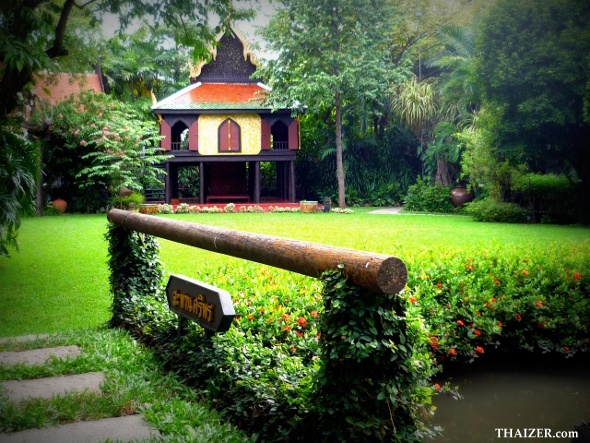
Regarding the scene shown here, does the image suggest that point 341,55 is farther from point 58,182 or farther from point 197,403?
point 197,403

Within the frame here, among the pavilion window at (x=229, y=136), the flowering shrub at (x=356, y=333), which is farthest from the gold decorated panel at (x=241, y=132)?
the flowering shrub at (x=356, y=333)

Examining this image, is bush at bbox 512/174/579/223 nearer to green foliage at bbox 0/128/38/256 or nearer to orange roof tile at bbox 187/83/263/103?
orange roof tile at bbox 187/83/263/103

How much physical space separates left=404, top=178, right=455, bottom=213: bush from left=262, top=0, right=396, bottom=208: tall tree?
4.51 meters

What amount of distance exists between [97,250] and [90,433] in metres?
8.37

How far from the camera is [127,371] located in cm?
365

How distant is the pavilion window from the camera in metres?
23.4

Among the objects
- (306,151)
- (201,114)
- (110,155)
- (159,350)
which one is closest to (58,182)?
(110,155)

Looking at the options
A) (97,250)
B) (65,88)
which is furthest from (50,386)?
(65,88)

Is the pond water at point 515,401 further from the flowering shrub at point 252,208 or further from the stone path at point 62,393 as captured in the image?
the flowering shrub at point 252,208

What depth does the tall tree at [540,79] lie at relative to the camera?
48.0 feet

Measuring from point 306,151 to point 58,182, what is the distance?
11.4 m

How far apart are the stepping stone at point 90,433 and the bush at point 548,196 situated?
15246 millimetres

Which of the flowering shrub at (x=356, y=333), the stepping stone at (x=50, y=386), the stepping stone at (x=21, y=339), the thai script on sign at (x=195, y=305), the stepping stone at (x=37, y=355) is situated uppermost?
the thai script on sign at (x=195, y=305)

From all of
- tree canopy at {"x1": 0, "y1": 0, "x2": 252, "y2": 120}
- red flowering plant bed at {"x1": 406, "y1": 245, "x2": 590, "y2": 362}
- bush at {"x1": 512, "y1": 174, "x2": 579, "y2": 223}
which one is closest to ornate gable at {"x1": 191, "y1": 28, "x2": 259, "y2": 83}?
bush at {"x1": 512, "y1": 174, "x2": 579, "y2": 223}
